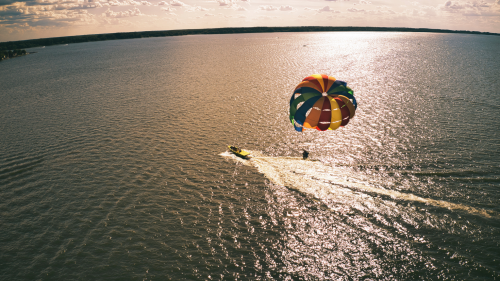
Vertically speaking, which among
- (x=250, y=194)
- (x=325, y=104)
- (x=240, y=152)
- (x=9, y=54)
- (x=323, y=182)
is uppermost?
(x=9, y=54)

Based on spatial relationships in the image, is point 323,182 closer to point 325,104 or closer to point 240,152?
point 325,104

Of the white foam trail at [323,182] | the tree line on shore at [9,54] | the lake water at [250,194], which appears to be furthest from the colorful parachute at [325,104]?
the tree line on shore at [9,54]

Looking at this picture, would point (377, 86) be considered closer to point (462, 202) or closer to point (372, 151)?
point (372, 151)

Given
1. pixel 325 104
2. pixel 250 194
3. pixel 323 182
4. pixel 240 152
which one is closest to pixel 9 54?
pixel 240 152

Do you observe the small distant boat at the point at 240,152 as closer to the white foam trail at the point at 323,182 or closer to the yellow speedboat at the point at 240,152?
the yellow speedboat at the point at 240,152

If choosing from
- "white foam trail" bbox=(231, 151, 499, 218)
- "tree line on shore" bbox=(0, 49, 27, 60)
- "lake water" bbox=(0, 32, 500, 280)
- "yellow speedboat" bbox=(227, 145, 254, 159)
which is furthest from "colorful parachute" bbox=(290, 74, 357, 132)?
"tree line on shore" bbox=(0, 49, 27, 60)

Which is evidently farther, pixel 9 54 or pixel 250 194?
pixel 9 54

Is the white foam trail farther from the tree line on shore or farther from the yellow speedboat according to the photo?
the tree line on shore
